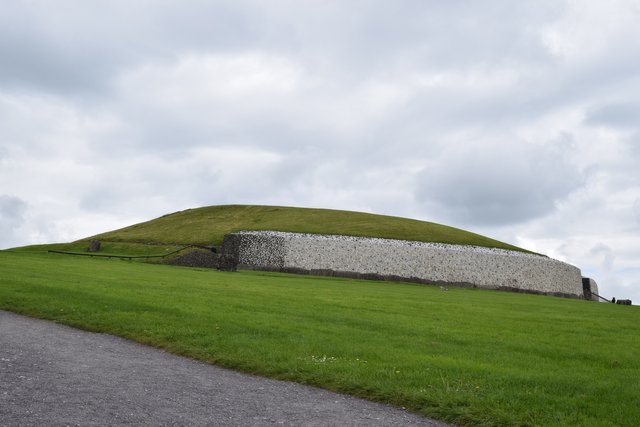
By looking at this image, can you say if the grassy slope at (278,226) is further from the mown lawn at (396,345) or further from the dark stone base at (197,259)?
the mown lawn at (396,345)

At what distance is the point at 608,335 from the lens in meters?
20.4

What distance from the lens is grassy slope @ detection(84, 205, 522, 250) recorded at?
222ft

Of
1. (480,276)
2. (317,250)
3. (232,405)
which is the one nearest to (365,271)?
(317,250)

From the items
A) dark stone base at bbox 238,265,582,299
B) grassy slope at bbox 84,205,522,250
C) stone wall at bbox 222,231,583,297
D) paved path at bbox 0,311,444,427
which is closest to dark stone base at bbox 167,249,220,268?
stone wall at bbox 222,231,583,297

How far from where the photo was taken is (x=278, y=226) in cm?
6950

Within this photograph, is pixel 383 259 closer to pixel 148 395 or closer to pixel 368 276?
pixel 368 276

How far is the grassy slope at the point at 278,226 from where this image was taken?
6775 cm

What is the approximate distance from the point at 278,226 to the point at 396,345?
2157 inches

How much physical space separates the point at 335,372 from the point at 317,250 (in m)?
50.5

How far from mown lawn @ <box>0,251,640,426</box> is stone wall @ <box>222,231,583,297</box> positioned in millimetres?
34874

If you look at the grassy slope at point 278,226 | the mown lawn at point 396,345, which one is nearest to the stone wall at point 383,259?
the grassy slope at point 278,226

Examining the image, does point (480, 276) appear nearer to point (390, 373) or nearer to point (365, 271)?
point (365, 271)

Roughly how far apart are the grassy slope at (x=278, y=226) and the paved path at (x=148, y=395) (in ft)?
175

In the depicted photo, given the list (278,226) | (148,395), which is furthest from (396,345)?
(278,226)
